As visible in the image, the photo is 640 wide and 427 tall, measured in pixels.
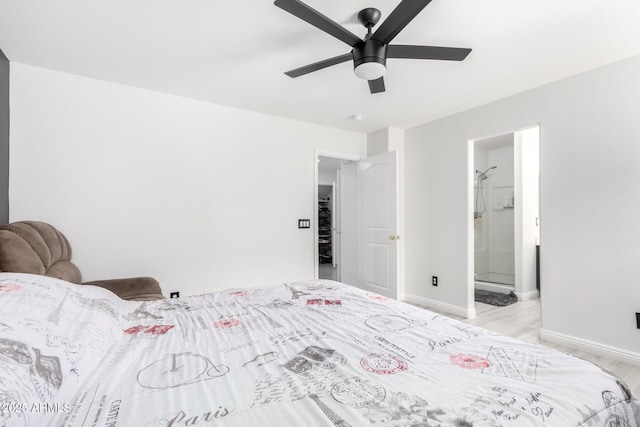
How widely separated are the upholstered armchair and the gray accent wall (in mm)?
339

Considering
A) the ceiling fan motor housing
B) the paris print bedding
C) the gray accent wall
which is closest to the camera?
the paris print bedding

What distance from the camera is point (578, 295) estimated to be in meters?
2.56

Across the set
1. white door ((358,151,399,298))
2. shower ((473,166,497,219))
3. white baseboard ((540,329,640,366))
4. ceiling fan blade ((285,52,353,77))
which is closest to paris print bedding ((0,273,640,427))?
ceiling fan blade ((285,52,353,77))

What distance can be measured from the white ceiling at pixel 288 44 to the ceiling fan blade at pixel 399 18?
22 centimetres

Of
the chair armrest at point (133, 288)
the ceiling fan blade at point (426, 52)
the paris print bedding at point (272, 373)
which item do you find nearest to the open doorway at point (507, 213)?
the ceiling fan blade at point (426, 52)

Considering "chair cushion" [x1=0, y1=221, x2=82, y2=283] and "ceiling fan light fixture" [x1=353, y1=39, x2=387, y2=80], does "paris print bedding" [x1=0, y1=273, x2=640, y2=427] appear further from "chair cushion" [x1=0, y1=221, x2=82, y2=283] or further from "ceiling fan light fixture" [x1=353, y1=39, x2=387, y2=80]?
"ceiling fan light fixture" [x1=353, y1=39, x2=387, y2=80]

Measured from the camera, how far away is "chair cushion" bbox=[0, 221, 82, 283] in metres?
1.67

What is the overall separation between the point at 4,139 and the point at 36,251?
1.02 metres

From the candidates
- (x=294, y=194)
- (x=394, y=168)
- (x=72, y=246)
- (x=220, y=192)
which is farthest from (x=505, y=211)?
(x=72, y=246)

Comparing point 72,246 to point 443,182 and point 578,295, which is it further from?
point 578,295

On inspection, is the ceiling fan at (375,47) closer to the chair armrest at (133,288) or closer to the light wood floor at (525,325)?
the chair armrest at (133,288)

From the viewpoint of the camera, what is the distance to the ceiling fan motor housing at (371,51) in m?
1.66

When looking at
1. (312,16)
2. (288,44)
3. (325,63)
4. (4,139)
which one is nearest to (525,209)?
(325,63)

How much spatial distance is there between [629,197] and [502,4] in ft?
6.09
